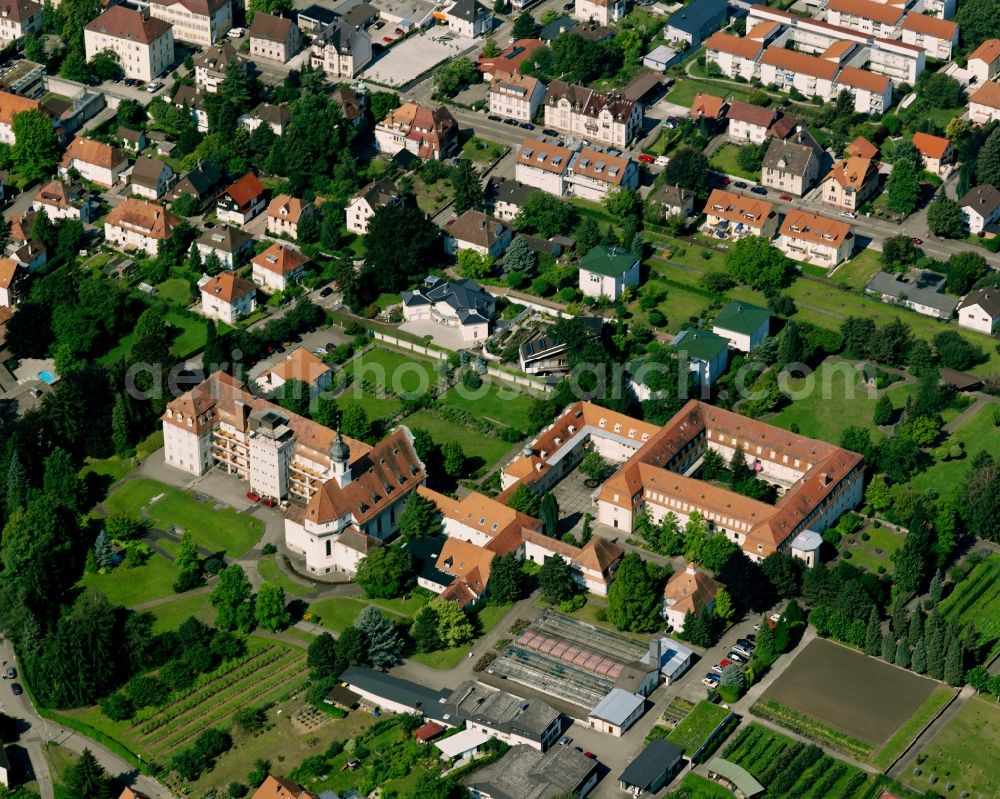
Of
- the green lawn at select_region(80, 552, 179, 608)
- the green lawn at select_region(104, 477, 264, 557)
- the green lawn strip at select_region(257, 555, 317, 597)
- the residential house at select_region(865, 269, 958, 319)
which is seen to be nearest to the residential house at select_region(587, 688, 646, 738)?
the green lawn strip at select_region(257, 555, 317, 597)

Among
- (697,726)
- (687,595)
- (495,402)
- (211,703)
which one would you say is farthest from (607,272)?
(211,703)

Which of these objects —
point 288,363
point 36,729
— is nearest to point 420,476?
point 288,363

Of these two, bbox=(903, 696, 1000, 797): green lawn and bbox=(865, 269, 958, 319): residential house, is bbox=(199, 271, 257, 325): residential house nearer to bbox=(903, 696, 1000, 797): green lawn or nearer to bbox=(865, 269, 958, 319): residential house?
→ bbox=(865, 269, 958, 319): residential house

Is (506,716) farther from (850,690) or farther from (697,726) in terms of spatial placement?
(850,690)

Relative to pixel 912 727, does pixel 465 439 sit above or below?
below

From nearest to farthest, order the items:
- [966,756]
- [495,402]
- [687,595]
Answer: [966,756] → [687,595] → [495,402]

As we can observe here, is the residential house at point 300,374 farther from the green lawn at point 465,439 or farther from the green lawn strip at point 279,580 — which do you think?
the green lawn strip at point 279,580

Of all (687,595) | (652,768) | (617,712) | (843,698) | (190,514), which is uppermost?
(687,595)
